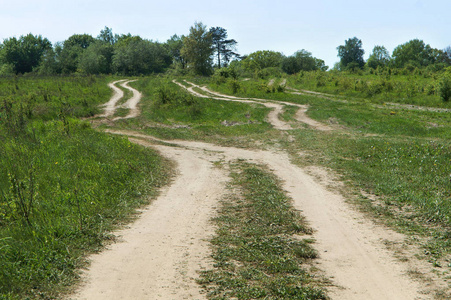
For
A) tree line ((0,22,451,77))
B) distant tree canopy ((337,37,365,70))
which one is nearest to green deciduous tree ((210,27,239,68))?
tree line ((0,22,451,77))

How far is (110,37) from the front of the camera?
158875 mm

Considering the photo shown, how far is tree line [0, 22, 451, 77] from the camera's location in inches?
2638

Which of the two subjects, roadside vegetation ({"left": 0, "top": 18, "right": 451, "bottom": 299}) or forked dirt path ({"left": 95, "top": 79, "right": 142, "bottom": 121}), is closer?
roadside vegetation ({"left": 0, "top": 18, "right": 451, "bottom": 299})

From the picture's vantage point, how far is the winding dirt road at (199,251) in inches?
205

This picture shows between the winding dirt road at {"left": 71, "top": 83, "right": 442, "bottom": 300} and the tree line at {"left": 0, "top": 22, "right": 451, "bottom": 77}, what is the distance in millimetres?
55003

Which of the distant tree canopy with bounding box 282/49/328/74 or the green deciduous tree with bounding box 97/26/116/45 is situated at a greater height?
the green deciduous tree with bounding box 97/26/116/45

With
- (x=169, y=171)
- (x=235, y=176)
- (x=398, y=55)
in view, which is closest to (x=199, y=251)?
(x=235, y=176)

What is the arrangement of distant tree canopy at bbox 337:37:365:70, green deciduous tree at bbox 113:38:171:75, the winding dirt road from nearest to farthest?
the winding dirt road, green deciduous tree at bbox 113:38:171:75, distant tree canopy at bbox 337:37:365:70

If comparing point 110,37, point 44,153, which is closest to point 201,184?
point 44,153

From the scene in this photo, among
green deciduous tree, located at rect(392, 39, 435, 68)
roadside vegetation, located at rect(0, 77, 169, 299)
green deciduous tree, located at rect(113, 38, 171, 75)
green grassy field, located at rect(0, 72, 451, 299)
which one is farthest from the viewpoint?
green deciduous tree, located at rect(392, 39, 435, 68)

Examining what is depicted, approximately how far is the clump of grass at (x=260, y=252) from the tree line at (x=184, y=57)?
56.0 meters

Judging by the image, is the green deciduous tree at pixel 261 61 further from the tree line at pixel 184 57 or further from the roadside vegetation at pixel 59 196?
the roadside vegetation at pixel 59 196

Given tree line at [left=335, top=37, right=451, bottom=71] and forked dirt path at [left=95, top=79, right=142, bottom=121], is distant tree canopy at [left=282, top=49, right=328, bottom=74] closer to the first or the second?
tree line at [left=335, top=37, right=451, bottom=71]

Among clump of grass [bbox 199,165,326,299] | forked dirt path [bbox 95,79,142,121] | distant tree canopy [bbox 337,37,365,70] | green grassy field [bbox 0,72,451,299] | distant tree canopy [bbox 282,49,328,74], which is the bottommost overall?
clump of grass [bbox 199,165,326,299]
